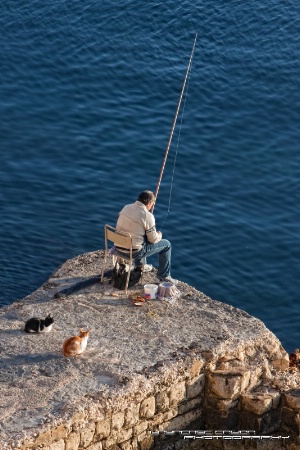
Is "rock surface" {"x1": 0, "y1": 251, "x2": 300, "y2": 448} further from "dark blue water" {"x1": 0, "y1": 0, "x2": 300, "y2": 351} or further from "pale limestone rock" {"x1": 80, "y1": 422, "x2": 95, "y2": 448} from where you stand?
"dark blue water" {"x1": 0, "y1": 0, "x2": 300, "y2": 351}

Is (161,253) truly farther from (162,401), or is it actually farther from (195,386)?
(162,401)

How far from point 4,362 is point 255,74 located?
13.8 m

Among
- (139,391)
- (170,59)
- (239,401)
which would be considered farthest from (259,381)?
(170,59)

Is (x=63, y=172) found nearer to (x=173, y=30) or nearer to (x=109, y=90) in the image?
(x=109, y=90)

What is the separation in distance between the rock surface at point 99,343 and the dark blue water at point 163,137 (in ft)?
9.67

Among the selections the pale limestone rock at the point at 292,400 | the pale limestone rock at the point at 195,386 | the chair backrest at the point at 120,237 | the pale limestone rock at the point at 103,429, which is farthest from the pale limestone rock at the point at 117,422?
the chair backrest at the point at 120,237

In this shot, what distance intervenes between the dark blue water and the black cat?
3911 millimetres

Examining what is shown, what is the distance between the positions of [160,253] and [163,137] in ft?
24.5

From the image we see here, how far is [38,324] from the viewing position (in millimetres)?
15070

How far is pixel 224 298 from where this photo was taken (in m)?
19.6

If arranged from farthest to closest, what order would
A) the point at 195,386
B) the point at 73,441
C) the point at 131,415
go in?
the point at 195,386
the point at 131,415
the point at 73,441

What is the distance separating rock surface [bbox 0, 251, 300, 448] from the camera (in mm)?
13789
